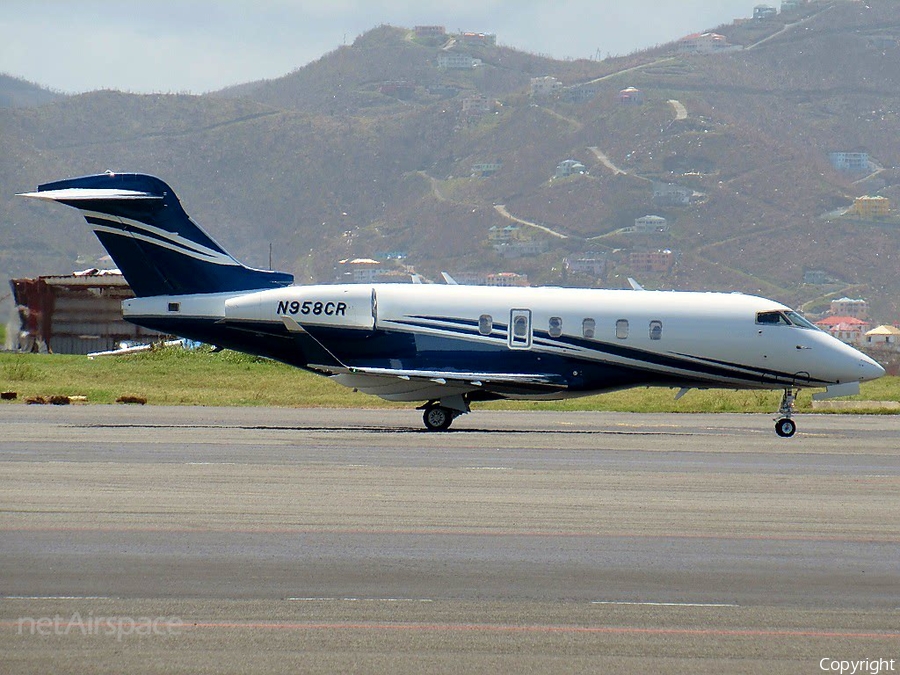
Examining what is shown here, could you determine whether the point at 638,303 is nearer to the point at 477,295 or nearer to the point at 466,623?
the point at 477,295

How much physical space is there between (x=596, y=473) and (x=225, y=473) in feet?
18.0

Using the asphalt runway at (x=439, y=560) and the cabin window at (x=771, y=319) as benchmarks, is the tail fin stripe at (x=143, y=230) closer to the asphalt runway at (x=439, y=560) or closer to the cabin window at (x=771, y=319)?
the asphalt runway at (x=439, y=560)

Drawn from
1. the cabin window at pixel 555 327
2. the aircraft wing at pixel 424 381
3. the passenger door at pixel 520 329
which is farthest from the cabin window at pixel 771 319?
the passenger door at pixel 520 329

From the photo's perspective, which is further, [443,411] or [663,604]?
[443,411]

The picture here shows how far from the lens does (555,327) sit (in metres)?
30.3

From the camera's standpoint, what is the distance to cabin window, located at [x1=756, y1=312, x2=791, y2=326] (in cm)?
3072

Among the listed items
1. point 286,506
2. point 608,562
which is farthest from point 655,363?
point 608,562

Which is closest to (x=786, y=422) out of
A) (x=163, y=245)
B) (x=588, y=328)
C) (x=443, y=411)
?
(x=588, y=328)

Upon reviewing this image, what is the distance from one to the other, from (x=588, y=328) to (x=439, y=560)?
18.4m

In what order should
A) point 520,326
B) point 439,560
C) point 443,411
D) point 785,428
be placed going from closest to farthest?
point 439,560 < point 785,428 < point 443,411 < point 520,326

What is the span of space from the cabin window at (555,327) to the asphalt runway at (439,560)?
7426 mm

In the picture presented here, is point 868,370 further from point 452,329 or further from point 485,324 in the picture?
point 452,329

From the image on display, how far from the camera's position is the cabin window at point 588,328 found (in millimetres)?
30312

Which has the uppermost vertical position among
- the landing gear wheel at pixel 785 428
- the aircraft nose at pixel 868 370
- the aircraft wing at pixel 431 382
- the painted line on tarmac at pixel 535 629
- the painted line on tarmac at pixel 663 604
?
the aircraft nose at pixel 868 370
